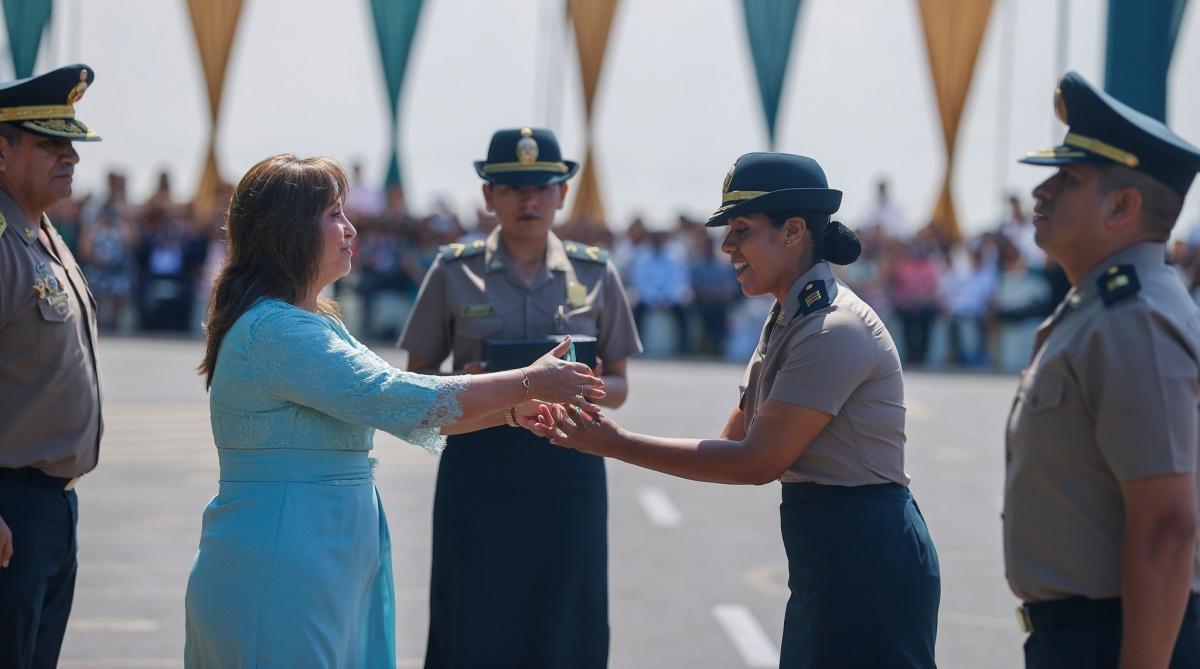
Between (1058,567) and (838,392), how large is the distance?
2.48 feet

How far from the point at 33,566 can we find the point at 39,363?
60cm

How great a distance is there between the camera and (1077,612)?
3.27 m

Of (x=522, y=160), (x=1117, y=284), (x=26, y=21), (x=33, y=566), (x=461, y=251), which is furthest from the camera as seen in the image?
(x=26, y=21)

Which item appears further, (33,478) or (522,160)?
(522,160)

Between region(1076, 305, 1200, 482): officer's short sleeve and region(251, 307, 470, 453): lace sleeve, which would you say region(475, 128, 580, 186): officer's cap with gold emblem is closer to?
region(251, 307, 470, 453): lace sleeve

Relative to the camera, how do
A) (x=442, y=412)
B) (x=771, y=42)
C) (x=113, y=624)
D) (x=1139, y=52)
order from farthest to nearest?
(x=771, y=42), (x=113, y=624), (x=1139, y=52), (x=442, y=412)

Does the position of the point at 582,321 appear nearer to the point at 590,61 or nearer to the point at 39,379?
the point at 39,379

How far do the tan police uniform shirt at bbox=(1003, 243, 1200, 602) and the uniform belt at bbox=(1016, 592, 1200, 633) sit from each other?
3cm

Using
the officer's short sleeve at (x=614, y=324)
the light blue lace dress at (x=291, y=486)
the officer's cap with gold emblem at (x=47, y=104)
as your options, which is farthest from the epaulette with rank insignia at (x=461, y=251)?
the light blue lace dress at (x=291, y=486)

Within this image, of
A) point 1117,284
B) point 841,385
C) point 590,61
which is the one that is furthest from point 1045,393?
point 590,61

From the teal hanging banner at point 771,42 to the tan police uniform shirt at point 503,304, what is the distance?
17.9m

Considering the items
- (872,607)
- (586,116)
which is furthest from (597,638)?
(586,116)

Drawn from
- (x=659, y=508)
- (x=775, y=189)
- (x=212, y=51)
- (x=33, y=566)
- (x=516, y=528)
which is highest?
(x=212, y=51)

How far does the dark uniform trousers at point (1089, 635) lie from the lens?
321cm
